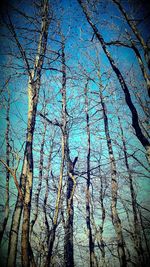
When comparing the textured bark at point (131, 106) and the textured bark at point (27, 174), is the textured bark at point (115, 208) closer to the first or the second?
the textured bark at point (131, 106)

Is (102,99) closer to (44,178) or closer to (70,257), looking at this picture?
(44,178)

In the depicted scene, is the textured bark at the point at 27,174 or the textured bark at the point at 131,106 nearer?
the textured bark at the point at 27,174

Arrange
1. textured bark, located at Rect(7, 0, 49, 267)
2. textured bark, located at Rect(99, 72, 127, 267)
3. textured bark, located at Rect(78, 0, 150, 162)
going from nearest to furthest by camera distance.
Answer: textured bark, located at Rect(7, 0, 49, 267) → textured bark, located at Rect(78, 0, 150, 162) → textured bark, located at Rect(99, 72, 127, 267)

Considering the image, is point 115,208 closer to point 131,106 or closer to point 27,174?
point 131,106

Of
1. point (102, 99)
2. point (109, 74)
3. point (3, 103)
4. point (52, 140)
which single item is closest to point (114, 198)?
point (52, 140)

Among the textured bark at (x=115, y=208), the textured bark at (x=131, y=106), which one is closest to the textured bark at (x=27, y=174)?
the textured bark at (x=131, y=106)

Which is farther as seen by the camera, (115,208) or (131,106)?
(115,208)

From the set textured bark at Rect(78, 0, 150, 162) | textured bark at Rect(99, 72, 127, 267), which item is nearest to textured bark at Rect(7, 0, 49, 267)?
textured bark at Rect(78, 0, 150, 162)

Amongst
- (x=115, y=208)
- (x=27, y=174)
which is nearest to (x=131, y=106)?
(x=27, y=174)

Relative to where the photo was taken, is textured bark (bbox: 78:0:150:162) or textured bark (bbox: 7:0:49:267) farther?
textured bark (bbox: 78:0:150:162)

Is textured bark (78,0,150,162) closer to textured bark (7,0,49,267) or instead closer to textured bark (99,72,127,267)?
textured bark (7,0,49,267)

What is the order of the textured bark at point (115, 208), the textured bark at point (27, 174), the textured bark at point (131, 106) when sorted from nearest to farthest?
the textured bark at point (27, 174) → the textured bark at point (131, 106) → the textured bark at point (115, 208)

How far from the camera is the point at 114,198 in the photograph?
724cm

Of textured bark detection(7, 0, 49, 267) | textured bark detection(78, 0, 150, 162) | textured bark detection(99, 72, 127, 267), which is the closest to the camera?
textured bark detection(7, 0, 49, 267)
